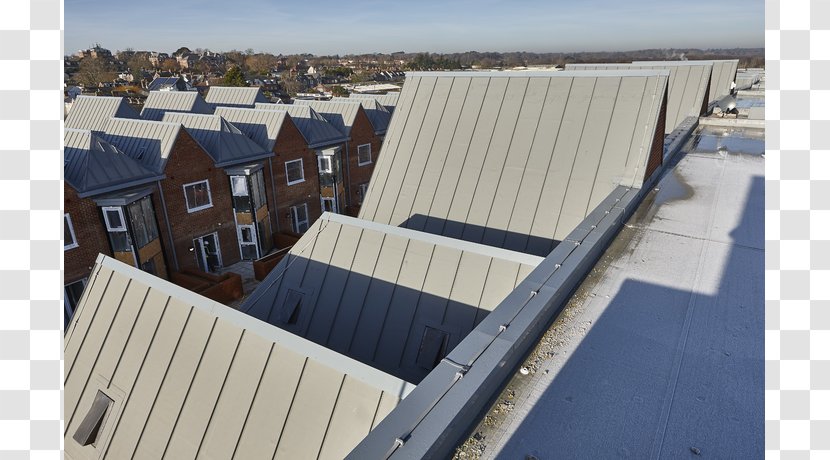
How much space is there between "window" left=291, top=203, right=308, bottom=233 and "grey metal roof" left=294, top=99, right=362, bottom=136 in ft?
20.6

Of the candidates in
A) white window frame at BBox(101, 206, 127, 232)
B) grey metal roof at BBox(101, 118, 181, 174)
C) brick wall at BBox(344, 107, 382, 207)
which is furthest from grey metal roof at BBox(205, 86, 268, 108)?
white window frame at BBox(101, 206, 127, 232)

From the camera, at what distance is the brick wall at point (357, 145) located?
32.3 m

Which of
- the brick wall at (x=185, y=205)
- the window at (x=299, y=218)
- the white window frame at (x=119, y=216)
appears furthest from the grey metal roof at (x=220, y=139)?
the white window frame at (x=119, y=216)

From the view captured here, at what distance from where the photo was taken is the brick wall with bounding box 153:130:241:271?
21781 mm

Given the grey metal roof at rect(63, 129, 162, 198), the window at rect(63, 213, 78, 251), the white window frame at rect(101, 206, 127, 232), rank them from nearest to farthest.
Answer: the window at rect(63, 213, 78, 251)
the grey metal roof at rect(63, 129, 162, 198)
the white window frame at rect(101, 206, 127, 232)

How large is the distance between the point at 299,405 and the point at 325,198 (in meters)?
25.7

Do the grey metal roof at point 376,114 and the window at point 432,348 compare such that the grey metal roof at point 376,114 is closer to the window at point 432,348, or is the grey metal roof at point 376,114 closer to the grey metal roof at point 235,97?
the grey metal roof at point 235,97

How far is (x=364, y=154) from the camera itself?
3347 cm

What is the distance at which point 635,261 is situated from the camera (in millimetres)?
6797

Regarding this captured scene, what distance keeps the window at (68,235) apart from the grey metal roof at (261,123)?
10681 millimetres

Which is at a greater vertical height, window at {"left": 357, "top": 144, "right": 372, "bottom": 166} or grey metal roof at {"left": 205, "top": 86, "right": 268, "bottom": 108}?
grey metal roof at {"left": 205, "top": 86, "right": 268, "bottom": 108}

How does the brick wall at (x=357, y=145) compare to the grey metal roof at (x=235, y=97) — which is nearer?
the brick wall at (x=357, y=145)

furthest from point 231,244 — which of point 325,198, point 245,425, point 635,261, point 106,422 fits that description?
point 635,261

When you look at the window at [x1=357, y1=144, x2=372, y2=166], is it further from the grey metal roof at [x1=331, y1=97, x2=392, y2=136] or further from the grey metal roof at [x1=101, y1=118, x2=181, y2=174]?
the grey metal roof at [x1=101, y1=118, x2=181, y2=174]
